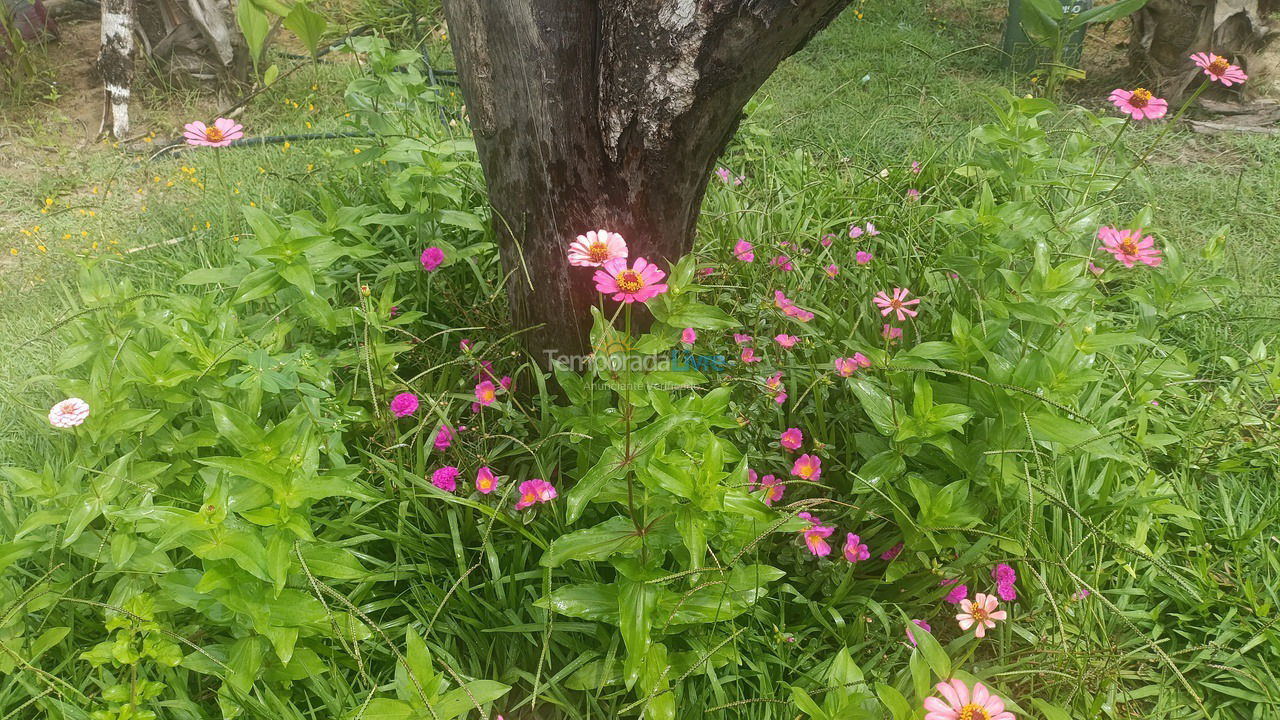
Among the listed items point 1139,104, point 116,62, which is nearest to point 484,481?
point 1139,104

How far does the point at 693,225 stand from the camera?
1696 millimetres

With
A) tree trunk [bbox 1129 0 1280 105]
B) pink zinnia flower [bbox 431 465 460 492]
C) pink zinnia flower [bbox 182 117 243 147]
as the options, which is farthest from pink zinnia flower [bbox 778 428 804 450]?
tree trunk [bbox 1129 0 1280 105]

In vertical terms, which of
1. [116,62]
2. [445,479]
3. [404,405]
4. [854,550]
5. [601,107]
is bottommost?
[854,550]

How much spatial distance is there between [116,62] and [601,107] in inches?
138

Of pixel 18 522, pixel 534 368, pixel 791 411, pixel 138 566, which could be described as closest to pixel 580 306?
pixel 534 368

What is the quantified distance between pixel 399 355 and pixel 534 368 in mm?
411

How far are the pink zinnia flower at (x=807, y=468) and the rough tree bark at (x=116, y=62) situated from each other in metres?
3.87

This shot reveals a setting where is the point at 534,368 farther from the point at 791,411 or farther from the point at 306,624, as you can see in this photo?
the point at 306,624

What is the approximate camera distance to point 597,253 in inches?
50.8

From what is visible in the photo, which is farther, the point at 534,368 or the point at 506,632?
the point at 534,368

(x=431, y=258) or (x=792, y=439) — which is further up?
(x=431, y=258)

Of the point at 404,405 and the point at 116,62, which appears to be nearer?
the point at 404,405

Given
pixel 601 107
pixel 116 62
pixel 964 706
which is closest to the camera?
pixel 964 706

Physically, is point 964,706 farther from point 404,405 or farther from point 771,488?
point 404,405
